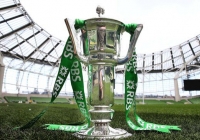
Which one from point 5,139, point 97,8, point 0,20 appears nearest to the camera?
point 5,139

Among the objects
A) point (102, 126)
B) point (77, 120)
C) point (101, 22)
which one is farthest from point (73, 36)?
point (77, 120)

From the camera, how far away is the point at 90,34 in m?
2.10

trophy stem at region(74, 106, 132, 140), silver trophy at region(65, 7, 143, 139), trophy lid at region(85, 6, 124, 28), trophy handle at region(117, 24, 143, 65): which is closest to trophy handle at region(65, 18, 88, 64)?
silver trophy at region(65, 7, 143, 139)

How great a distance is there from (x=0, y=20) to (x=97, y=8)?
22.1 meters

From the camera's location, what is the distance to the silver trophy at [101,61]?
6.64 feet

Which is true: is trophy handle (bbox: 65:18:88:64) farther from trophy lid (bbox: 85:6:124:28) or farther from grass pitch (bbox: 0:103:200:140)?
grass pitch (bbox: 0:103:200:140)

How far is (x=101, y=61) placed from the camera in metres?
2.06

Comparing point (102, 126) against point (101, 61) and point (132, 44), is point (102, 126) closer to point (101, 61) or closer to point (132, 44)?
point (101, 61)

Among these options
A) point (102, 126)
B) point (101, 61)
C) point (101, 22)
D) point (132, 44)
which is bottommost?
point (102, 126)

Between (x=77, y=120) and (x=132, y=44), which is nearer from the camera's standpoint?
(x=132, y=44)

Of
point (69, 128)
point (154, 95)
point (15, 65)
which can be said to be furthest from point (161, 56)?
point (69, 128)

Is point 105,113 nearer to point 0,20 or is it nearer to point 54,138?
point 54,138

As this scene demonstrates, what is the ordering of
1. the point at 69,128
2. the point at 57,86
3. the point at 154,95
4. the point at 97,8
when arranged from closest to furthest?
the point at 97,8 < the point at 57,86 < the point at 69,128 < the point at 154,95

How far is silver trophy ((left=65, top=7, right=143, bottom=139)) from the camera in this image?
6.64ft
